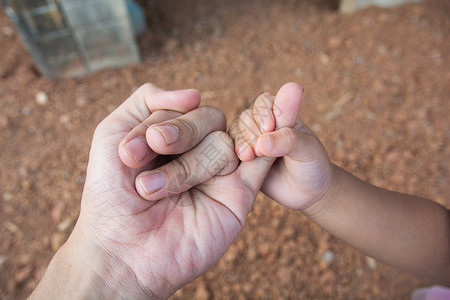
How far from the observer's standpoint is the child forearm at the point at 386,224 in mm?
982

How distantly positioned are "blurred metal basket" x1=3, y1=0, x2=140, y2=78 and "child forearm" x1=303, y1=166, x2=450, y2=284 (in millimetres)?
1617

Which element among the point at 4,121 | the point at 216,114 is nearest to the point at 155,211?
the point at 216,114

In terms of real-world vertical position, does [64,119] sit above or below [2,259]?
above

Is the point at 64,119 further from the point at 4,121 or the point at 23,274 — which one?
the point at 23,274

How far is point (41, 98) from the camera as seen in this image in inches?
80.1

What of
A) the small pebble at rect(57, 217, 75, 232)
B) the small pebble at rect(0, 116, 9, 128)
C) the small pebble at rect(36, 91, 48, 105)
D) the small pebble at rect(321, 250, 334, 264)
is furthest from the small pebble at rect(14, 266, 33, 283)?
the small pebble at rect(321, 250, 334, 264)

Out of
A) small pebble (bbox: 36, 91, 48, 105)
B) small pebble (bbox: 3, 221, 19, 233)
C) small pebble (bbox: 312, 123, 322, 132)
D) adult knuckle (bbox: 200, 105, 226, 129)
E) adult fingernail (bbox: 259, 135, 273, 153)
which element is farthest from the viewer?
small pebble (bbox: 36, 91, 48, 105)

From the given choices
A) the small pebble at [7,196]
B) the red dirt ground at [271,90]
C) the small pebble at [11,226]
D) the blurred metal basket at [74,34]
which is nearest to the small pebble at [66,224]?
the red dirt ground at [271,90]

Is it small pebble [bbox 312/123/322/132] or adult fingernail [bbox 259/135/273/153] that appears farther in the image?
small pebble [bbox 312/123/322/132]

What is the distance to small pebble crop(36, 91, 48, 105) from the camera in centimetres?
202

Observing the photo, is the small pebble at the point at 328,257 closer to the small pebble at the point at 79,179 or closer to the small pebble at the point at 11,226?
the small pebble at the point at 79,179

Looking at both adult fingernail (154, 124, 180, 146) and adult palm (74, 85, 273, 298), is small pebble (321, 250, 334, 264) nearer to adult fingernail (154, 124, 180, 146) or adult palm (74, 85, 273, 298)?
adult palm (74, 85, 273, 298)

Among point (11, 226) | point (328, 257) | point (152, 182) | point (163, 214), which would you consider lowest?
point (328, 257)

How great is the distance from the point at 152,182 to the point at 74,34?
160cm
